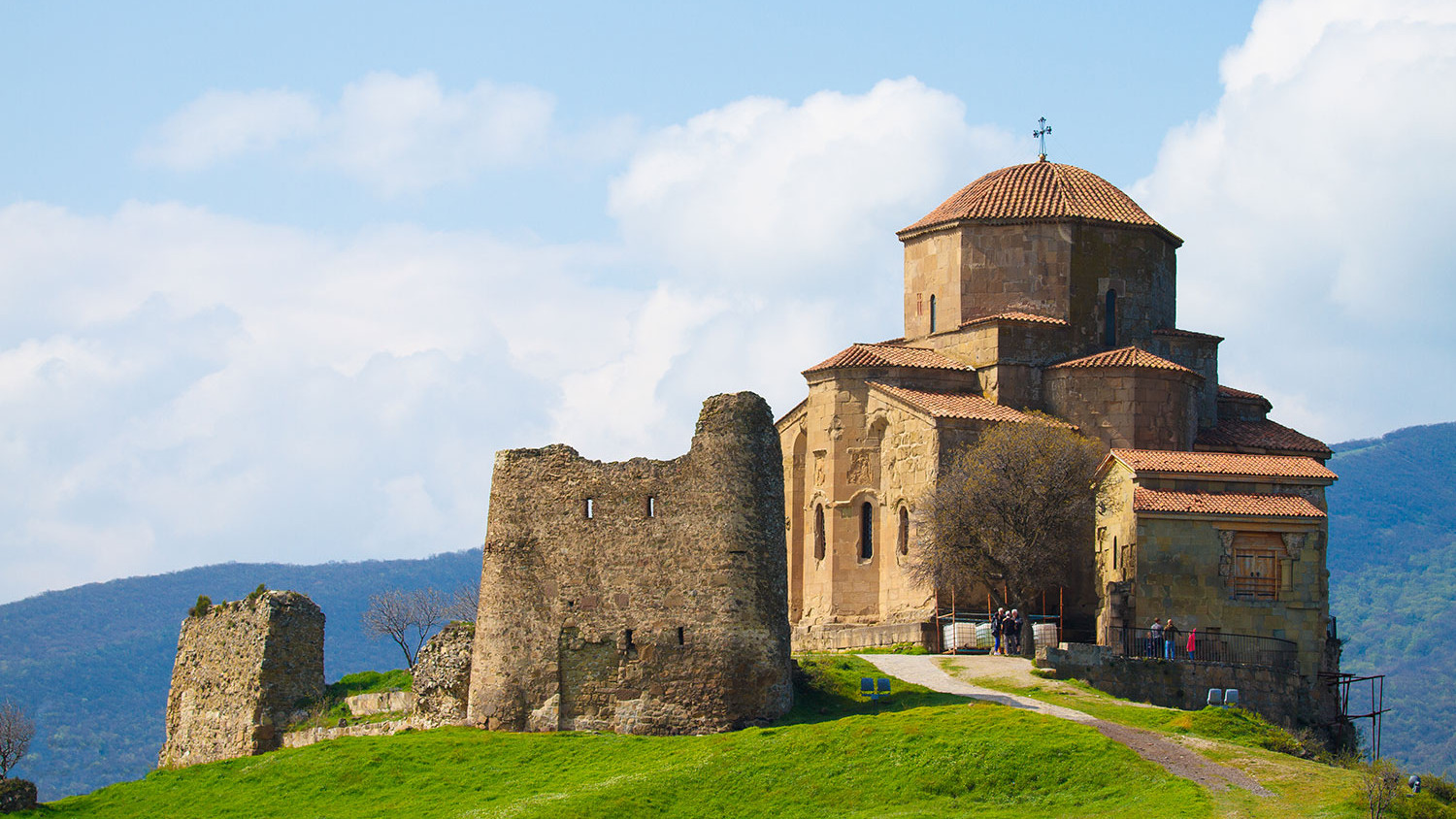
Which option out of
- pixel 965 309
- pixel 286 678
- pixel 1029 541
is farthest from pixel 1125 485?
pixel 286 678

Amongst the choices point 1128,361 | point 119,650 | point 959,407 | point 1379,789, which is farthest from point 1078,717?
point 119,650

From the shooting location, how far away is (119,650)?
456ft

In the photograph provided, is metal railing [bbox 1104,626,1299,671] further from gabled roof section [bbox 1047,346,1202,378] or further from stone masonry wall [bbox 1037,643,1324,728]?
gabled roof section [bbox 1047,346,1202,378]

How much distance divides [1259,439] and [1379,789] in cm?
2596

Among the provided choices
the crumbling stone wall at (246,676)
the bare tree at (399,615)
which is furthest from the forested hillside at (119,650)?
the crumbling stone wall at (246,676)

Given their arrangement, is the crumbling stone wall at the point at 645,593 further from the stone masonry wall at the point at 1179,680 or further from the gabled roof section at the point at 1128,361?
the gabled roof section at the point at 1128,361

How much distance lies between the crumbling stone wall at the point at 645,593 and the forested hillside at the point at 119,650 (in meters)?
89.1

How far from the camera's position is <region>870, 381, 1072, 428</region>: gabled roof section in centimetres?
4716

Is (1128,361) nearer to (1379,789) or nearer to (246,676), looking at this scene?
(1379,789)

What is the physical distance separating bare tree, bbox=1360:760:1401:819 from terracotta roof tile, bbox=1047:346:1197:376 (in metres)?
21.9

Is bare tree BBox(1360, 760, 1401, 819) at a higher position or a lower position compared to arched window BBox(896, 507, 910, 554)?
lower

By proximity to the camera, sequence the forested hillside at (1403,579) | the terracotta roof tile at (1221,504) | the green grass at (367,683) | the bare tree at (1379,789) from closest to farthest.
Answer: the bare tree at (1379,789)
the green grass at (367,683)
the terracotta roof tile at (1221,504)
the forested hillside at (1403,579)

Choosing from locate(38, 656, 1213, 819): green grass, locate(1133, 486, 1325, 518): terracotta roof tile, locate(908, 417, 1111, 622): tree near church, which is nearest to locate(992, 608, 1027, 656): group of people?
locate(908, 417, 1111, 622): tree near church

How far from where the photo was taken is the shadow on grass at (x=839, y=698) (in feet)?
104
